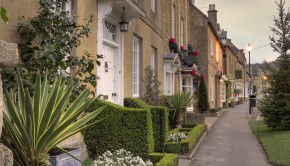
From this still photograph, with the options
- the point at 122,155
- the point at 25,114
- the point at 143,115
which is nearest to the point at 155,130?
the point at 143,115

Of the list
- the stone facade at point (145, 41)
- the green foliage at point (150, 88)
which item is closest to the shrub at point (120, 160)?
the stone facade at point (145, 41)

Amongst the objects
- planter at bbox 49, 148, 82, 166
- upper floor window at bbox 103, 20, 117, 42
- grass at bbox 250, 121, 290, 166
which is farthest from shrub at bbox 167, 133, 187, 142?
planter at bbox 49, 148, 82, 166

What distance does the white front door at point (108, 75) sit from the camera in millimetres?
9156

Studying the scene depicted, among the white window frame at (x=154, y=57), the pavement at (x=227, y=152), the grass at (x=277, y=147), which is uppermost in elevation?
the white window frame at (x=154, y=57)

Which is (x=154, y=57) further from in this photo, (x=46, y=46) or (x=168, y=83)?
(x=46, y=46)

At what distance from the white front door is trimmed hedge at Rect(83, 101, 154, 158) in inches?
64.5

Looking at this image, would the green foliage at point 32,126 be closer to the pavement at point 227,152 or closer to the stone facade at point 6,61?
the stone facade at point 6,61

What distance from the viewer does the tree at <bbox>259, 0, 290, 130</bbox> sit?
15.1 m

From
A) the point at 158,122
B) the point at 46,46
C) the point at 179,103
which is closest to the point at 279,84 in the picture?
the point at 179,103

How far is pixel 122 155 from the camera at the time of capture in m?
6.78

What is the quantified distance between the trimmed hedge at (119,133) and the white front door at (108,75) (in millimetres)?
1638

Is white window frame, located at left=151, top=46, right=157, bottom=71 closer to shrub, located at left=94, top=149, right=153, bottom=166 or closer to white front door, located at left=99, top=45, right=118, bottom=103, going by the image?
white front door, located at left=99, top=45, right=118, bottom=103

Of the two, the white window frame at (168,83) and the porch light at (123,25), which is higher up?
the porch light at (123,25)

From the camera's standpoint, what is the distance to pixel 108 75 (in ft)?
31.5
